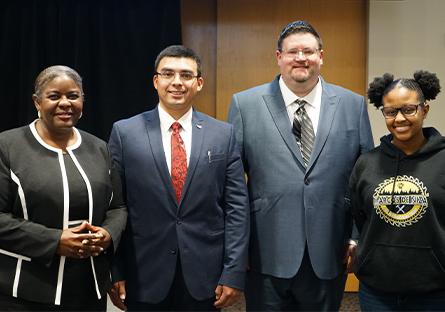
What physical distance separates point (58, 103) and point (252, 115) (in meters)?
0.90

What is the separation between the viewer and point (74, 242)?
2068 millimetres

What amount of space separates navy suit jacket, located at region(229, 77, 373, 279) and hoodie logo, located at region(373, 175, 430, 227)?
311 millimetres

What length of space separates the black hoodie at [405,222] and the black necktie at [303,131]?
32 cm

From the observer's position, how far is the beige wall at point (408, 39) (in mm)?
4590

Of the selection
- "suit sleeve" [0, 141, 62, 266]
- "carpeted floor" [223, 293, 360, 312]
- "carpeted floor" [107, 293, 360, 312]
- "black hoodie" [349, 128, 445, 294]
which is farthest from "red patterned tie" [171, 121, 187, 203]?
"carpeted floor" [223, 293, 360, 312]

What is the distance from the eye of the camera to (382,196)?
2.22 m

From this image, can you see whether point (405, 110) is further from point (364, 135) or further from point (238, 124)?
point (238, 124)

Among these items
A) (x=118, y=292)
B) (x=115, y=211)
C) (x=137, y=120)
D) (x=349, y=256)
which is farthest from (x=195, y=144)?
(x=349, y=256)

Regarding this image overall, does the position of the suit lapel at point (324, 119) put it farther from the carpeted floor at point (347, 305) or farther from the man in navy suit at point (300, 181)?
the carpeted floor at point (347, 305)

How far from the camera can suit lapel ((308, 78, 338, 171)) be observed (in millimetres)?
2512

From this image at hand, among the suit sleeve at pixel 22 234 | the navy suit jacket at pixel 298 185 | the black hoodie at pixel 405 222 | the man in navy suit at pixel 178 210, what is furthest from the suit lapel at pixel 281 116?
the suit sleeve at pixel 22 234

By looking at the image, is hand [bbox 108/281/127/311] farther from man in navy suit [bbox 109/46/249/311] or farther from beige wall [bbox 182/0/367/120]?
beige wall [bbox 182/0/367/120]

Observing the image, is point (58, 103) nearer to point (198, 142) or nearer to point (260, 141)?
point (198, 142)

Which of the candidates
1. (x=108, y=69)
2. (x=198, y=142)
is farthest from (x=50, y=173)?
(x=108, y=69)
